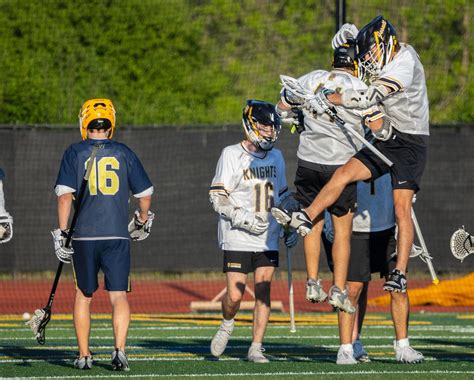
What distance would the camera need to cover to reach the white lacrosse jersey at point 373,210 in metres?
10.7

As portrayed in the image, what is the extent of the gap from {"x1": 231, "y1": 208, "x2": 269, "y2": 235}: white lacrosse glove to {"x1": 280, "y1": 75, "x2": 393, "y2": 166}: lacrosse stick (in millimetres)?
1013

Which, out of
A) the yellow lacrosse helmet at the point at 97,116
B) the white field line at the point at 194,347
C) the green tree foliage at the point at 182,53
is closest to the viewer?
the yellow lacrosse helmet at the point at 97,116

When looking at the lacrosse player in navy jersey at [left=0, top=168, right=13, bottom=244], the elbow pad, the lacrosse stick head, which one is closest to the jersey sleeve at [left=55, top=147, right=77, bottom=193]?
the lacrosse player in navy jersey at [left=0, top=168, right=13, bottom=244]

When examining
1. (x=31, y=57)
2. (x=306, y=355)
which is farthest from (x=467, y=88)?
(x=306, y=355)

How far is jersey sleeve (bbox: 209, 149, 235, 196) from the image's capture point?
10.7m

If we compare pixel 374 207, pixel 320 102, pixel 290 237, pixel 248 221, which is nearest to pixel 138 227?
pixel 248 221

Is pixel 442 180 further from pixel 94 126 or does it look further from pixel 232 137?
pixel 94 126

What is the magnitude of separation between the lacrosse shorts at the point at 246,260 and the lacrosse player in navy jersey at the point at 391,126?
0.91m

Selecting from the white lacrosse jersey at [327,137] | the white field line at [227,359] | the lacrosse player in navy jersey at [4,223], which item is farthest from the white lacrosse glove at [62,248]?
the white lacrosse jersey at [327,137]

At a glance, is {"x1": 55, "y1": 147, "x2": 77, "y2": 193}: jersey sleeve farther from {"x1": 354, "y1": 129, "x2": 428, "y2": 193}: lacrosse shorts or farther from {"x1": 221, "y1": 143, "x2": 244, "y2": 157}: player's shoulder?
{"x1": 354, "y1": 129, "x2": 428, "y2": 193}: lacrosse shorts

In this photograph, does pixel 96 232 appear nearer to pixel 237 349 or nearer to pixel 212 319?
pixel 237 349

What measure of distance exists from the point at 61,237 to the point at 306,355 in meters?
2.44

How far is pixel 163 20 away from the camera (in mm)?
25266

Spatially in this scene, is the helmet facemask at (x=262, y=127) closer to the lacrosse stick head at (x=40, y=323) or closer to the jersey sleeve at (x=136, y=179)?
the jersey sleeve at (x=136, y=179)
